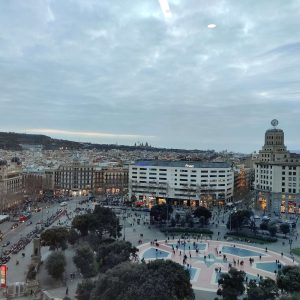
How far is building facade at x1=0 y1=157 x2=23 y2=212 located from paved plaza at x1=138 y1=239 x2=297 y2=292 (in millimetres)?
35209

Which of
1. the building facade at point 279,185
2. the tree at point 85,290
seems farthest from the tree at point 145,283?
the building facade at point 279,185

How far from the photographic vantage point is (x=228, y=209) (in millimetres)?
70938

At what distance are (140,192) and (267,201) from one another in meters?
25.7

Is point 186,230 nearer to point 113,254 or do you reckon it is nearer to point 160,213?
point 160,213

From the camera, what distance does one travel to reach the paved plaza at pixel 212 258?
32.9 m

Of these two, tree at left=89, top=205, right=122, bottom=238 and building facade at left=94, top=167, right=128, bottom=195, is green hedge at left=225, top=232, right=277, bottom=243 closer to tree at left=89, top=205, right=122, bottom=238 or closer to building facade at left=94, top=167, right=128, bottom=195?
tree at left=89, top=205, right=122, bottom=238

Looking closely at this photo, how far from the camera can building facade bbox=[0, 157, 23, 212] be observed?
68.2m

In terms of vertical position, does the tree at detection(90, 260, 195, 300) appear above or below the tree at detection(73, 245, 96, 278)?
above

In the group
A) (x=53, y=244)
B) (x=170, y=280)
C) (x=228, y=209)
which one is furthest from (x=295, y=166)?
(x=170, y=280)

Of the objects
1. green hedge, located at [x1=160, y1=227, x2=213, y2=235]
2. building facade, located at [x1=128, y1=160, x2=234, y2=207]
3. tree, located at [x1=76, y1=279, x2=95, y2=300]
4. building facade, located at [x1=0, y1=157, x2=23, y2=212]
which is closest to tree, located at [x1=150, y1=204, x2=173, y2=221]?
green hedge, located at [x1=160, y1=227, x2=213, y2=235]

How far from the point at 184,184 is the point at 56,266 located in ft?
165

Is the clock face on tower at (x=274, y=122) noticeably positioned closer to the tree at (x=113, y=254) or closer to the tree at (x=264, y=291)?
the tree at (x=113, y=254)

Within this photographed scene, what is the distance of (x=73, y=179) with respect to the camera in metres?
95.4

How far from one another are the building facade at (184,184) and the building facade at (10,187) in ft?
73.5
